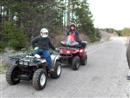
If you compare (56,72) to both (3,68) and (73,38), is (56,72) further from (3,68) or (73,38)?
(73,38)

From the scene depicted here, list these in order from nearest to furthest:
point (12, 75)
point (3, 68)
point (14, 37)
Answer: point (12, 75) → point (3, 68) → point (14, 37)

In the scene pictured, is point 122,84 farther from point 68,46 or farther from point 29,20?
point 29,20

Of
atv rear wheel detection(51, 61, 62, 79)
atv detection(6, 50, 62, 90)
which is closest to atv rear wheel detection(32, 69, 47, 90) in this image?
atv detection(6, 50, 62, 90)

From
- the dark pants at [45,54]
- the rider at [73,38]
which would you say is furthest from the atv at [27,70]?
the rider at [73,38]

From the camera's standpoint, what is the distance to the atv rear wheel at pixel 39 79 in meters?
6.85

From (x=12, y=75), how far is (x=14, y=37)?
6.51m

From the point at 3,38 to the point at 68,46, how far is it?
5232mm

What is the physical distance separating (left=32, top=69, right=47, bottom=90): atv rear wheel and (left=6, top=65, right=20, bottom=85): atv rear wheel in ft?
2.15

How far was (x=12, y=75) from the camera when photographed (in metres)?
7.24

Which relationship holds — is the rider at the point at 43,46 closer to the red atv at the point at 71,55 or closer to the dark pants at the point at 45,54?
the dark pants at the point at 45,54

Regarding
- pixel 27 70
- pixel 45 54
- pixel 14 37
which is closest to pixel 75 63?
pixel 45 54

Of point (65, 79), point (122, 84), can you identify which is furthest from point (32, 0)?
point (122, 84)

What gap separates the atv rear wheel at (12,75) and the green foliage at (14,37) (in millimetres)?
6286

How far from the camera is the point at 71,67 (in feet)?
34.7
